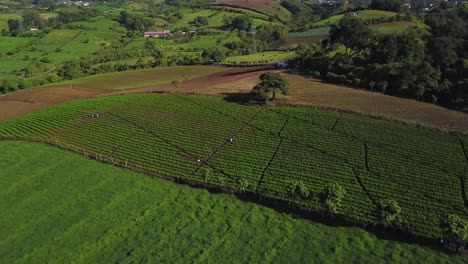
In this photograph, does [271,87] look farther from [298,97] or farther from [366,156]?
[366,156]

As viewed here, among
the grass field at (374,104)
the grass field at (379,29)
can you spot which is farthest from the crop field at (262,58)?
the grass field at (374,104)

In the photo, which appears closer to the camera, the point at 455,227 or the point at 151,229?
the point at 455,227

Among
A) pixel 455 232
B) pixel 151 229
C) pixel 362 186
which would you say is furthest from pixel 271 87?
pixel 455 232

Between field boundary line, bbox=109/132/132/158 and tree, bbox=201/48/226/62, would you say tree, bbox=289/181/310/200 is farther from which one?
tree, bbox=201/48/226/62

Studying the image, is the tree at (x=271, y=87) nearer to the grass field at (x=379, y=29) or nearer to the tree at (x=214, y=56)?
the tree at (x=214, y=56)

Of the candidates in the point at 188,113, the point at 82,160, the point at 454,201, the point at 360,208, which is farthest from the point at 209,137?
the point at 454,201

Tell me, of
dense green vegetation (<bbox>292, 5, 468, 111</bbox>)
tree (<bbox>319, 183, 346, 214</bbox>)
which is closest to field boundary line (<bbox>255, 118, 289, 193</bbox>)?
tree (<bbox>319, 183, 346, 214</bbox>)
